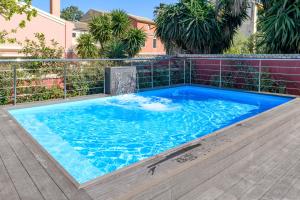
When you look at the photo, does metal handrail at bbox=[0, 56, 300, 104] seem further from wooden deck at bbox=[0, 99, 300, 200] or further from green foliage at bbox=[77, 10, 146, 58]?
green foliage at bbox=[77, 10, 146, 58]

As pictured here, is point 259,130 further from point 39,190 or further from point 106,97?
point 106,97

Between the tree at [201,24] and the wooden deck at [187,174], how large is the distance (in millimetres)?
10049

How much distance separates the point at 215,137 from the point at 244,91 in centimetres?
594

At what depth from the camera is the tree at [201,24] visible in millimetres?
12961

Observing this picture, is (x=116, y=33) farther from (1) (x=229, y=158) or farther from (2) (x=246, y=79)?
(1) (x=229, y=158)

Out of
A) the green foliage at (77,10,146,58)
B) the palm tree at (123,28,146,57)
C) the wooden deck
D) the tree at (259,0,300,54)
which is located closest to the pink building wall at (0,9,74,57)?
the green foliage at (77,10,146,58)

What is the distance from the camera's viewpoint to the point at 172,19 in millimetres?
13695

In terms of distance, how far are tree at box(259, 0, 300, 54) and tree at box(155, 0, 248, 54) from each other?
2.07m

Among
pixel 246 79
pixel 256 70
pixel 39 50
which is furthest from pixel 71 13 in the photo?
pixel 256 70

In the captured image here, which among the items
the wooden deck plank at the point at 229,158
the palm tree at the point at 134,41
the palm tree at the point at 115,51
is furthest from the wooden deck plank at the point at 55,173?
the palm tree at the point at 134,41

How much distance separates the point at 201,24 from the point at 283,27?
4102 millimetres

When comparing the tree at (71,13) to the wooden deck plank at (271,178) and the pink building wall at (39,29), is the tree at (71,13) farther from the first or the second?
the wooden deck plank at (271,178)

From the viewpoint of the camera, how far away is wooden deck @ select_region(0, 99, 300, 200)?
2.26 meters

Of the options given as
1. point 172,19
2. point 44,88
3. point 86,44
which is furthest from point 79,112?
point 86,44
